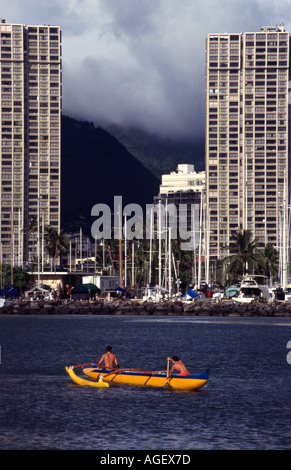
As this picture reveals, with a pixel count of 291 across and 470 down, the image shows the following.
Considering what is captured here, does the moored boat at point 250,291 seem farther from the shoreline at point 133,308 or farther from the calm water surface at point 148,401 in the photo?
the calm water surface at point 148,401

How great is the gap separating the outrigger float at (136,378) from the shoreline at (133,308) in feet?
271

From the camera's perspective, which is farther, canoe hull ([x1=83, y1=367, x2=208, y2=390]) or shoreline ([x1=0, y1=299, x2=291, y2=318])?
shoreline ([x1=0, y1=299, x2=291, y2=318])

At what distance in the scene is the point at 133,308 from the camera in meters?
138

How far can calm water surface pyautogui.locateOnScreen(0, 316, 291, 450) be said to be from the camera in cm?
3434

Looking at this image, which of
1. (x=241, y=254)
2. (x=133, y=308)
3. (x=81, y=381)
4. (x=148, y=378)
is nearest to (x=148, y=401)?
(x=148, y=378)

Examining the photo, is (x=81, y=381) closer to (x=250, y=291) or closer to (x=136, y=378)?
(x=136, y=378)

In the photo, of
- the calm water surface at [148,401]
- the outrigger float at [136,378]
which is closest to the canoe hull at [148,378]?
the outrigger float at [136,378]

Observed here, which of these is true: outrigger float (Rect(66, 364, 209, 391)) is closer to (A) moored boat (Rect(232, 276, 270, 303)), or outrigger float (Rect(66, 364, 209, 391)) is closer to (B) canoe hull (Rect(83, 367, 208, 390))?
(B) canoe hull (Rect(83, 367, 208, 390))

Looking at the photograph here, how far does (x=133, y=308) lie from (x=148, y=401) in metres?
94.2

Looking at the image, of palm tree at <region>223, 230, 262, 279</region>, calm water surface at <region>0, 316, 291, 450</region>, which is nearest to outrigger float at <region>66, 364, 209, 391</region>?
calm water surface at <region>0, 316, 291, 450</region>

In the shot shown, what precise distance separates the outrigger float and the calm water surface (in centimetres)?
48

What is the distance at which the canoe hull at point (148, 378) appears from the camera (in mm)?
46316

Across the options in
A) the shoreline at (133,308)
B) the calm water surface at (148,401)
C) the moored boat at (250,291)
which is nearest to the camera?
the calm water surface at (148,401)

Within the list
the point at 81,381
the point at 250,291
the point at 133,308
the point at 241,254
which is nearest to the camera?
the point at 81,381
